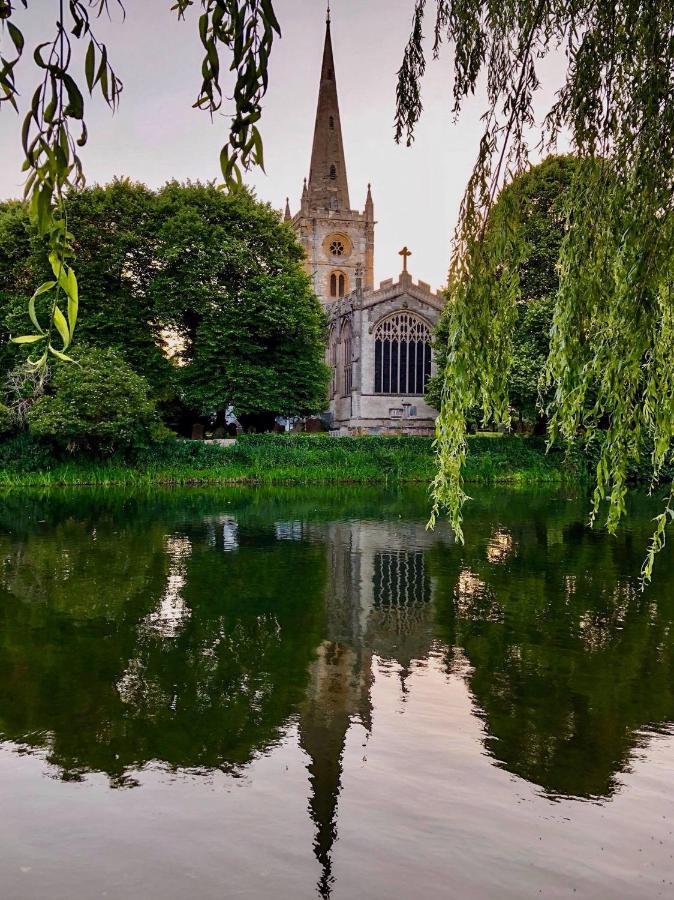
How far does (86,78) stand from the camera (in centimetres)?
244

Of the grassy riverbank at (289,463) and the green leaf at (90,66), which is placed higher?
the green leaf at (90,66)

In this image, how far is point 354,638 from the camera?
9.14 meters

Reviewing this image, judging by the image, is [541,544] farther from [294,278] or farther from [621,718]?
[294,278]

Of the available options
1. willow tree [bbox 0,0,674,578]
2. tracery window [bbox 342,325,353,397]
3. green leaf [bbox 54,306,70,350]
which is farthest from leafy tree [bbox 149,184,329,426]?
green leaf [bbox 54,306,70,350]

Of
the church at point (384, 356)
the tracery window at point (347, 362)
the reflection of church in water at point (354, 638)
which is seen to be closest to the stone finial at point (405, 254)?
the church at point (384, 356)

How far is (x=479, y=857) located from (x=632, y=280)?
3825 millimetres

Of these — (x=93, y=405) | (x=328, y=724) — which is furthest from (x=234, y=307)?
(x=328, y=724)

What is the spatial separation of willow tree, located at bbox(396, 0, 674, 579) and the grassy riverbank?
27.8m

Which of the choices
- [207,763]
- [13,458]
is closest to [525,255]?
[207,763]

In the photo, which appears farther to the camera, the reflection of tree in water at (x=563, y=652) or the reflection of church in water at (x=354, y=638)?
the reflection of tree in water at (x=563, y=652)

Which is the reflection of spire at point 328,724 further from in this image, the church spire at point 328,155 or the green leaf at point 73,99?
the church spire at point 328,155

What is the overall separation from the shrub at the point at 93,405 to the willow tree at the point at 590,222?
26266mm

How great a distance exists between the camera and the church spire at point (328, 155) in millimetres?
74312

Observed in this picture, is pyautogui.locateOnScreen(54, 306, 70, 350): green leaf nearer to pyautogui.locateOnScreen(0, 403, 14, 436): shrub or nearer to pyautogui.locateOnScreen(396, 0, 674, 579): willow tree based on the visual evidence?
pyautogui.locateOnScreen(396, 0, 674, 579): willow tree
